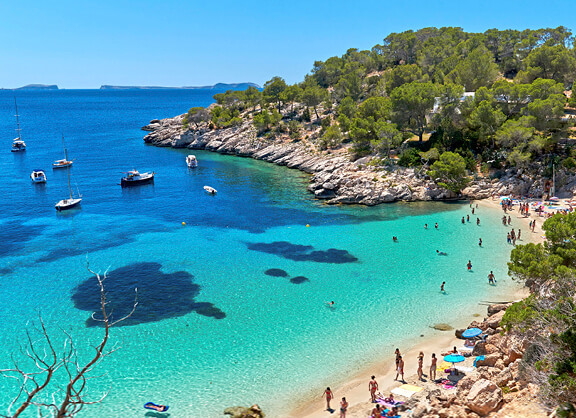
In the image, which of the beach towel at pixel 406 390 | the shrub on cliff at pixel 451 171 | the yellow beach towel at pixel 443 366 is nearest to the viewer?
the beach towel at pixel 406 390

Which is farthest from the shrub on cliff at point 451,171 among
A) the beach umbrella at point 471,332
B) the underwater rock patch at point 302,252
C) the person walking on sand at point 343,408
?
the person walking on sand at point 343,408

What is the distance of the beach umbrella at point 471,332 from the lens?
29.7 metres

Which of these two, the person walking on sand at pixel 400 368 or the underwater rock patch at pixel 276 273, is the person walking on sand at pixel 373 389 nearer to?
the person walking on sand at pixel 400 368

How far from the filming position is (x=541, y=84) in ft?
237

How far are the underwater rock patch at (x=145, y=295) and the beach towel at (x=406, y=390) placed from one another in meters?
15.4

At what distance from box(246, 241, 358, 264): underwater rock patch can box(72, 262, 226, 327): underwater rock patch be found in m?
10.6

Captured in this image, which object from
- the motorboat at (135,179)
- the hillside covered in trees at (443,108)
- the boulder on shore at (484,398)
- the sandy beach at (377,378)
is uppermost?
the hillside covered in trees at (443,108)

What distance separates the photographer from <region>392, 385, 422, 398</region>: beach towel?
84.3 ft

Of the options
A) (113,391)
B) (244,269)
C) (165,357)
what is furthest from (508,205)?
(113,391)

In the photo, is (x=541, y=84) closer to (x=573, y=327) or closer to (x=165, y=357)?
(x=573, y=327)

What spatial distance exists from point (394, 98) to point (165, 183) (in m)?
47.9

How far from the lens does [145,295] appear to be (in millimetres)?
39469

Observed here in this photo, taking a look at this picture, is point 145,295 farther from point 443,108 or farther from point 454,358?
point 443,108

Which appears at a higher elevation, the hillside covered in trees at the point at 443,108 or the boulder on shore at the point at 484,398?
the hillside covered in trees at the point at 443,108
